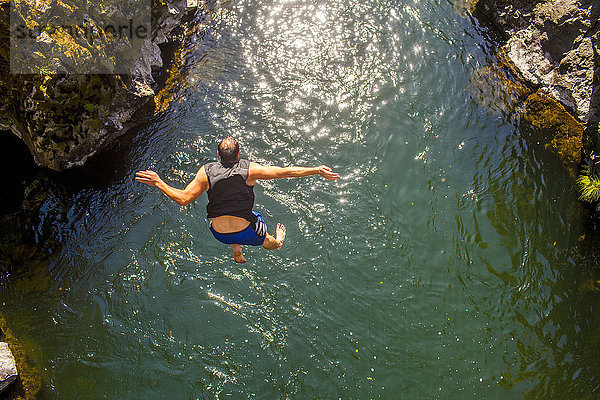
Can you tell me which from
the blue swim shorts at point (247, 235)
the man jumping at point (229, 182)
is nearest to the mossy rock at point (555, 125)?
the man jumping at point (229, 182)

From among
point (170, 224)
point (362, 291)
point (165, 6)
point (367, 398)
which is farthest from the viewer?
point (165, 6)

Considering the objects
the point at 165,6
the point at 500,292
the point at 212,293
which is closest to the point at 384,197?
the point at 500,292

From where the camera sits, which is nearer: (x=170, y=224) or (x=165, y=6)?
(x=170, y=224)

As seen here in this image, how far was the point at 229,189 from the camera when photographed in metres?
6.86

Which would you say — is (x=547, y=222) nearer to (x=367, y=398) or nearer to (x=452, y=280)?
(x=452, y=280)

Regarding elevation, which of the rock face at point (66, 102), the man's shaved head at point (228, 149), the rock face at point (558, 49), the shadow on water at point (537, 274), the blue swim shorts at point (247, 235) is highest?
the rock face at point (66, 102)

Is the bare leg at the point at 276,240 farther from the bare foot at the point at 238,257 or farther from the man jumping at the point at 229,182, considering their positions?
the man jumping at the point at 229,182

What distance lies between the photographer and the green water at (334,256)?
7.86 metres

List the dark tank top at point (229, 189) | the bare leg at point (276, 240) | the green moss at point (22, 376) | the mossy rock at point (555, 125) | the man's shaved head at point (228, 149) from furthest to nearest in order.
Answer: the mossy rock at point (555, 125)
the bare leg at point (276, 240)
the green moss at point (22, 376)
the dark tank top at point (229, 189)
the man's shaved head at point (228, 149)

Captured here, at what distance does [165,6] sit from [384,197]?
27.6 feet

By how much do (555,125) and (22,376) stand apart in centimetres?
1281

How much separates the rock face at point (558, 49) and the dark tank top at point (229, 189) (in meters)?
8.39

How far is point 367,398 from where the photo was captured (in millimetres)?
7492

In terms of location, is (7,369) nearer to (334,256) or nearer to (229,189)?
(229,189)
